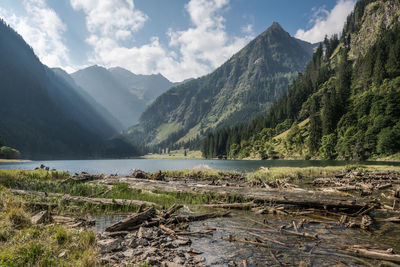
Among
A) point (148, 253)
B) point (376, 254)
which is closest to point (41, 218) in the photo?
point (148, 253)

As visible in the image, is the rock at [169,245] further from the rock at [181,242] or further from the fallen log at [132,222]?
the fallen log at [132,222]

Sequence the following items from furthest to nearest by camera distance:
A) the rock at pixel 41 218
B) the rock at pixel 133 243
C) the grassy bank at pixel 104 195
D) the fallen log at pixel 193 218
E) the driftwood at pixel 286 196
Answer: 1. the grassy bank at pixel 104 195
2. the driftwood at pixel 286 196
3. the fallen log at pixel 193 218
4. the rock at pixel 41 218
5. the rock at pixel 133 243

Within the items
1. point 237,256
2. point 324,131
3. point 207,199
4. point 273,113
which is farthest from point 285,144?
point 237,256

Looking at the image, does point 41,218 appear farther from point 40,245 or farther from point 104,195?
point 104,195

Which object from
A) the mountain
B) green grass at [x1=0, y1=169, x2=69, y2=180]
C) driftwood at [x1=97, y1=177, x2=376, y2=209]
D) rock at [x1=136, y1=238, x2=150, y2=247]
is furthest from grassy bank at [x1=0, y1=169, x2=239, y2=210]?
the mountain

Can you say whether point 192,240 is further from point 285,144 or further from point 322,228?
point 285,144

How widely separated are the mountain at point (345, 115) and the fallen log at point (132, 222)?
94.4 m

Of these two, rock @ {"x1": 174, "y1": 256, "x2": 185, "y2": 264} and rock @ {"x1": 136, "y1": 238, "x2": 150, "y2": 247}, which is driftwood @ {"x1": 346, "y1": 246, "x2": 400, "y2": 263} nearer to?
rock @ {"x1": 174, "y1": 256, "x2": 185, "y2": 264}

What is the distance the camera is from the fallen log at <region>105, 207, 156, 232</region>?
9.09m

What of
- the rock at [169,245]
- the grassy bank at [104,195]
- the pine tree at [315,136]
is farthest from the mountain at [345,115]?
the rock at [169,245]

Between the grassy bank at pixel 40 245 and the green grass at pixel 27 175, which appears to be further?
the green grass at pixel 27 175

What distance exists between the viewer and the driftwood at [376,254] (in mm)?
6555

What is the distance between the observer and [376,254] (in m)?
6.80

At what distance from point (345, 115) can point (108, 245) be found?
12324 cm
